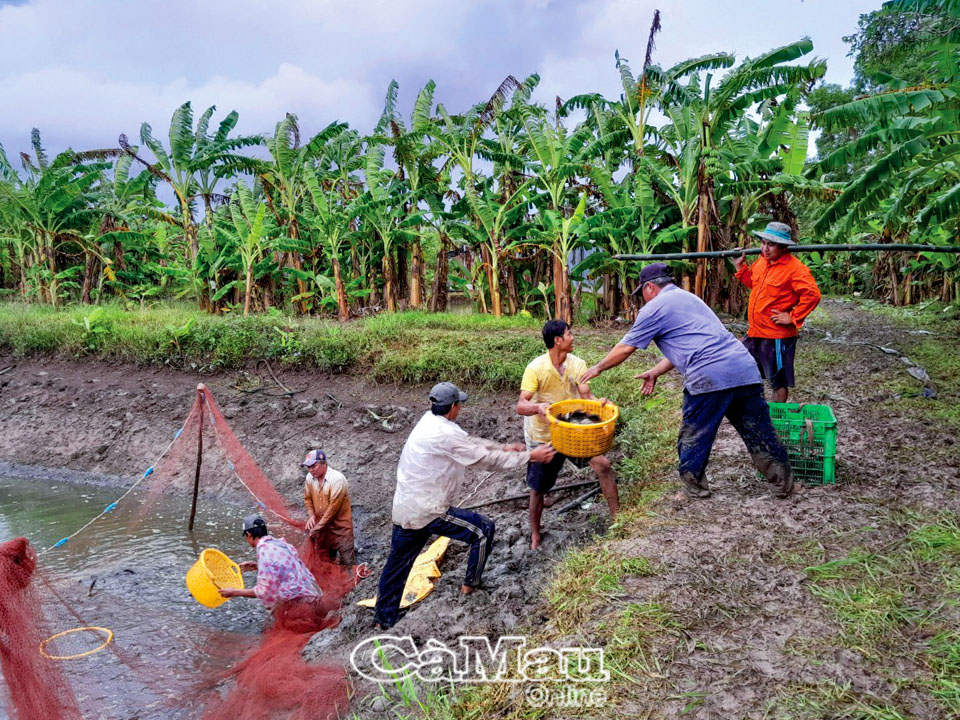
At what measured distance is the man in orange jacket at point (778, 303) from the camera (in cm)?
529

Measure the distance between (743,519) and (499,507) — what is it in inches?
114

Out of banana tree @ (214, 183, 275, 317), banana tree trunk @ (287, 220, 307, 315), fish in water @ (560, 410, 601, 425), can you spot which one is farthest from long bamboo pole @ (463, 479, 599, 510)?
banana tree trunk @ (287, 220, 307, 315)

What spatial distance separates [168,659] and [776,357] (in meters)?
5.50

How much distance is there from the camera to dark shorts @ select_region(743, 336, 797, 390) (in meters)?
5.55

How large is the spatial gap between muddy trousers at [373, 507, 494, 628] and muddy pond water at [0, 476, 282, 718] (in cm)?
127

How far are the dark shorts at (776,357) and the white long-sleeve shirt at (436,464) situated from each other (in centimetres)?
266

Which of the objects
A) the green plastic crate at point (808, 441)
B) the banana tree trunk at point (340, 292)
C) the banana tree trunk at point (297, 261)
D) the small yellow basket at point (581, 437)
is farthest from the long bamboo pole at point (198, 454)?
the banana tree trunk at point (297, 261)

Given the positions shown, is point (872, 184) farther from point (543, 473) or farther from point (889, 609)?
point (889, 609)

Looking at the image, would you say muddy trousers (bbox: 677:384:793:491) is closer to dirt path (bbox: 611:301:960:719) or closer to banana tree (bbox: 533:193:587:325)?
dirt path (bbox: 611:301:960:719)

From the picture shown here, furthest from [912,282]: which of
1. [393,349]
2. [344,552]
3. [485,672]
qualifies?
[485,672]

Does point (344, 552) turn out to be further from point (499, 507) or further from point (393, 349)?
point (393, 349)

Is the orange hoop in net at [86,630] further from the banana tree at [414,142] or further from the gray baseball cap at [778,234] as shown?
the banana tree at [414,142]

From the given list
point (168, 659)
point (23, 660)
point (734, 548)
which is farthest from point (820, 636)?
point (168, 659)

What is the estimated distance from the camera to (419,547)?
184 inches
